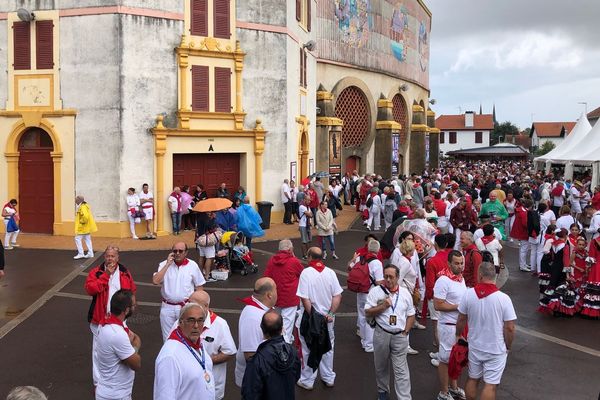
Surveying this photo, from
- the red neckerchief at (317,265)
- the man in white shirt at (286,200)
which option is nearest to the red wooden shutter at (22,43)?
the man in white shirt at (286,200)

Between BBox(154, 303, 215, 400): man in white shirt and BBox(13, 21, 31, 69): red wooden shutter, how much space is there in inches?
658

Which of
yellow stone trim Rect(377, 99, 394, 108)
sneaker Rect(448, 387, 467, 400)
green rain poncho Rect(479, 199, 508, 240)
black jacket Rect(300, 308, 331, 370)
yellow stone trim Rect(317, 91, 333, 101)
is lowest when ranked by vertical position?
sneaker Rect(448, 387, 467, 400)

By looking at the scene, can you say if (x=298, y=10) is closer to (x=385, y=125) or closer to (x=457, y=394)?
(x=385, y=125)

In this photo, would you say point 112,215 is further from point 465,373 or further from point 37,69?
point 465,373

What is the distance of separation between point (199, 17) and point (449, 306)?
15.1 metres

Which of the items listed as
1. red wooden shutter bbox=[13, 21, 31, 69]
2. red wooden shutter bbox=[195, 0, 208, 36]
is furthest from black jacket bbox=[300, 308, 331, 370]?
red wooden shutter bbox=[13, 21, 31, 69]

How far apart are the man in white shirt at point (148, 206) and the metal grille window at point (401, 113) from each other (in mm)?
23402

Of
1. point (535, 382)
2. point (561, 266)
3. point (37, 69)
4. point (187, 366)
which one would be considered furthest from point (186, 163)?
point (187, 366)

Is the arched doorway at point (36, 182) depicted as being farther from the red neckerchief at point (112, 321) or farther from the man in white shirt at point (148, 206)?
the red neckerchief at point (112, 321)

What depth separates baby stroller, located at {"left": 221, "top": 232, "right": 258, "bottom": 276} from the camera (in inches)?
528

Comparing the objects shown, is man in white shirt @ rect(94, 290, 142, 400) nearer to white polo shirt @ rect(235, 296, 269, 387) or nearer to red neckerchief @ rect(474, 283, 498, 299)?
white polo shirt @ rect(235, 296, 269, 387)

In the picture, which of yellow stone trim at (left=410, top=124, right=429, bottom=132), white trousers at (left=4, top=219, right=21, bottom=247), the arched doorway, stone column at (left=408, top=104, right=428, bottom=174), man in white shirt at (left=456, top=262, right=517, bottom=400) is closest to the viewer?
man in white shirt at (left=456, top=262, right=517, bottom=400)

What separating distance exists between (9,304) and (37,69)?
10.0 m

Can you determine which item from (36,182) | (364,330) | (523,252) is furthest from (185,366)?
(36,182)
